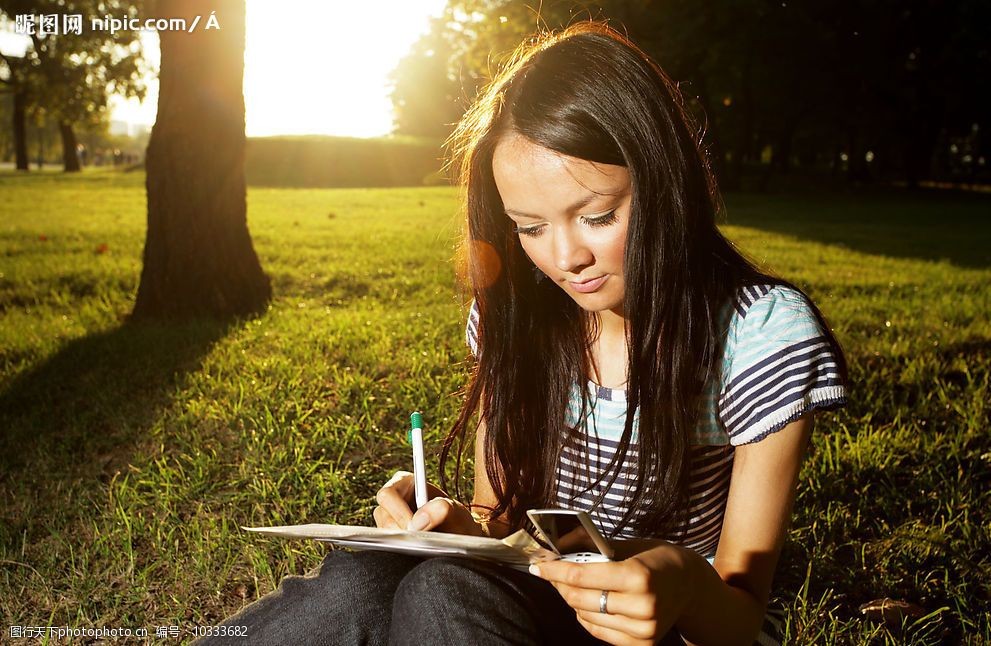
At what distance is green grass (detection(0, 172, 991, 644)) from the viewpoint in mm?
2555

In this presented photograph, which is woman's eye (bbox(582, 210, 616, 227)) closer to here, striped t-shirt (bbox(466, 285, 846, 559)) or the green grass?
striped t-shirt (bbox(466, 285, 846, 559))

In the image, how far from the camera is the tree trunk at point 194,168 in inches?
205

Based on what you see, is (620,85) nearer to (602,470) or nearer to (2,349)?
(602,470)

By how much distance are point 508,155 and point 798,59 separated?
24395 millimetres

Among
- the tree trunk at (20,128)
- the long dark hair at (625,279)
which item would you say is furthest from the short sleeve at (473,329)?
the tree trunk at (20,128)

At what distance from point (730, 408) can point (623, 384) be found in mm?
272

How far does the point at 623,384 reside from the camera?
6.16ft

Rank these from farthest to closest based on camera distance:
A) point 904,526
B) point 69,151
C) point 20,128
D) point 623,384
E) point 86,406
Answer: point 69,151, point 20,128, point 86,406, point 904,526, point 623,384

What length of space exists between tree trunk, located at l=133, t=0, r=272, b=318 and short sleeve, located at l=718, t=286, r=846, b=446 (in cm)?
428

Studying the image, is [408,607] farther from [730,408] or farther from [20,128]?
[20,128]

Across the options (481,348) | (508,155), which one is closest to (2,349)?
(481,348)

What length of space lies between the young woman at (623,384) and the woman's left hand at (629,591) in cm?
5

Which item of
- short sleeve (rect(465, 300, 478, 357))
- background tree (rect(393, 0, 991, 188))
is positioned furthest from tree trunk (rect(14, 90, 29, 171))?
short sleeve (rect(465, 300, 478, 357))

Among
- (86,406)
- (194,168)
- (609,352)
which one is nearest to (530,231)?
(609,352)
